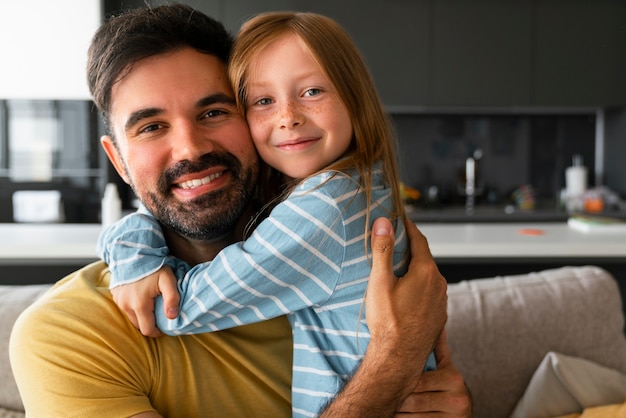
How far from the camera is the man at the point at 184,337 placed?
1034mm

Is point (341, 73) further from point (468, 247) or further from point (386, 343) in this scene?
point (468, 247)

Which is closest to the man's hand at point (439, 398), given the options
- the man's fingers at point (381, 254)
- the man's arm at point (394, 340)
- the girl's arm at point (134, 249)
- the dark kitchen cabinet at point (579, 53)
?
the man's arm at point (394, 340)

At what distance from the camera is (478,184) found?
4.45m

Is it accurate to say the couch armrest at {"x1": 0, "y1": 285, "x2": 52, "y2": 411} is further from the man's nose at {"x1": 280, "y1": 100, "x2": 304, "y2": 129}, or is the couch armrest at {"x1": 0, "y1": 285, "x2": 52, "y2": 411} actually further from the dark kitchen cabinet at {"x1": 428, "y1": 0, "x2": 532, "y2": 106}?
the dark kitchen cabinet at {"x1": 428, "y1": 0, "x2": 532, "y2": 106}

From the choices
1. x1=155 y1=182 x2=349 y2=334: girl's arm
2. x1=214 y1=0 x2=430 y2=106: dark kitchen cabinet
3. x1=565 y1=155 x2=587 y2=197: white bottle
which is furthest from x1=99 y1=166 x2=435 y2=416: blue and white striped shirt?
x1=565 y1=155 x2=587 y2=197: white bottle

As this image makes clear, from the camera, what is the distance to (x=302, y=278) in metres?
1.07

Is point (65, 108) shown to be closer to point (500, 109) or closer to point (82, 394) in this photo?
point (500, 109)

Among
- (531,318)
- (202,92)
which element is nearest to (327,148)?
(202,92)

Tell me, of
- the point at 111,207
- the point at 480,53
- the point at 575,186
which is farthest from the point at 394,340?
the point at 575,186

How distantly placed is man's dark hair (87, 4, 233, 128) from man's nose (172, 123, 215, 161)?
6.4 inches

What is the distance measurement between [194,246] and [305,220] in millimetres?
361

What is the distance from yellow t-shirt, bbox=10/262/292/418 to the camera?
1.01 meters

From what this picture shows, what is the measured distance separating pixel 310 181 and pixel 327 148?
0.14m

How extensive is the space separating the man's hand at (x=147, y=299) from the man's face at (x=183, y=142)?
16cm
